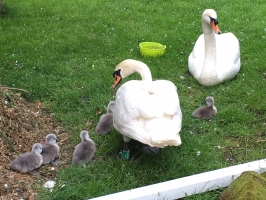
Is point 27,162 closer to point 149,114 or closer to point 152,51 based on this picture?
point 149,114

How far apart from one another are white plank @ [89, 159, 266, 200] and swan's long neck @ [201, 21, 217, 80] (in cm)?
239

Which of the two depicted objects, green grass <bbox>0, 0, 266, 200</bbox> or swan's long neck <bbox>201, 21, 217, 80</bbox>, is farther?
swan's long neck <bbox>201, 21, 217, 80</bbox>

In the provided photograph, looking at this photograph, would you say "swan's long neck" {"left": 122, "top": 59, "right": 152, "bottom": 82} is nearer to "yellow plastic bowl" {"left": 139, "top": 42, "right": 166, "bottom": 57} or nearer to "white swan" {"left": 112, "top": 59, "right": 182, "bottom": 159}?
"white swan" {"left": 112, "top": 59, "right": 182, "bottom": 159}

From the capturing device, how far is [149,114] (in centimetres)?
371

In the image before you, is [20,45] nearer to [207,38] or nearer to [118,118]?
[207,38]

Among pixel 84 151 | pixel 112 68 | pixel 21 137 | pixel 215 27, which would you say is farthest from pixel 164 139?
pixel 112 68

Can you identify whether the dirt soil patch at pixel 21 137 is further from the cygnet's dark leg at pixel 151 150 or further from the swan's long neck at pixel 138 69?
the swan's long neck at pixel 138 69

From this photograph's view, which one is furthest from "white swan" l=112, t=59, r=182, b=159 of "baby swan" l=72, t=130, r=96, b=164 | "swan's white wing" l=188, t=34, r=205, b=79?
"swan's white wing" l=188, t=34, r=205, b=79

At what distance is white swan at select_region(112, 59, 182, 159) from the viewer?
3629 millimetres

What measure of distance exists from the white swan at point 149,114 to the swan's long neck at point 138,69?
0.80 feet

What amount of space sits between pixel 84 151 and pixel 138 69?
3.61 ft

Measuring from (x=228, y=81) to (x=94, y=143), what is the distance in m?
2.68

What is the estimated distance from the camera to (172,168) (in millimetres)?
4281

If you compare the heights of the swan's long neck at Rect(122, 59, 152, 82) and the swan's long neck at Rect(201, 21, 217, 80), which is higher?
the swan's long neck at Rect(122, 59, 152, 82)
